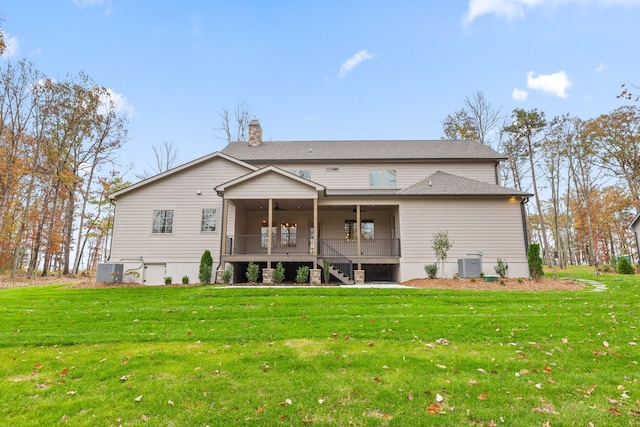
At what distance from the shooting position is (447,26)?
1869cm

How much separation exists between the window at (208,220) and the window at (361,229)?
698cm

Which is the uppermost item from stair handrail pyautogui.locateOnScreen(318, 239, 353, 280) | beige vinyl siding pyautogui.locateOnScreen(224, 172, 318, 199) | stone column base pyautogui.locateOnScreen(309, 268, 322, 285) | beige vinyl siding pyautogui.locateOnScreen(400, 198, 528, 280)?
beige vinyl siding pyautogui.locateOnScreen(224, 172, 318, 199)

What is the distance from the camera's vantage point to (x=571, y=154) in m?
27.0

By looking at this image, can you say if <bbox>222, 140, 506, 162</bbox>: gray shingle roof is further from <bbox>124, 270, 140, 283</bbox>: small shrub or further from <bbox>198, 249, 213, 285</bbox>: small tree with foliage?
<bbox>124, 270, 140, 283</bbox>: small shrub

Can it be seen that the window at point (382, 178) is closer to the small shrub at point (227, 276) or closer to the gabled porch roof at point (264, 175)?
the gabled porch roof at point (264, 175)

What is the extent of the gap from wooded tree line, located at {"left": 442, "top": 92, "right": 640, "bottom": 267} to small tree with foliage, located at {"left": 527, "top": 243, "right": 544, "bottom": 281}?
11.2 m

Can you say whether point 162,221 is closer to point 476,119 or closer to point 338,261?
point 338,261

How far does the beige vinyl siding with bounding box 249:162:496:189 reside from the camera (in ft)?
59.3

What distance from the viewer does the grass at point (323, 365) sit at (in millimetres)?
3127

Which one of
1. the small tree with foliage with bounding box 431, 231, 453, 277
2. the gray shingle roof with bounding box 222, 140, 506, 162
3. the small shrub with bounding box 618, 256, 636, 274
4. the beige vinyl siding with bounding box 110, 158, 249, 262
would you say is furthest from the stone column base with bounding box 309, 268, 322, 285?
the small shrub with bounding box 618, 256, 636, 274

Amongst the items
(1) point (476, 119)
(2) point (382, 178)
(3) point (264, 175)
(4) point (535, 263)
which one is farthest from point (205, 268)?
(1) point (476, 119)

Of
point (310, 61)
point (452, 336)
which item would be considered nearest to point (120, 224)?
point (452, 336)

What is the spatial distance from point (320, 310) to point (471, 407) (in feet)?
15.8

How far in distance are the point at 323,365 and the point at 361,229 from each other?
1354 cm
